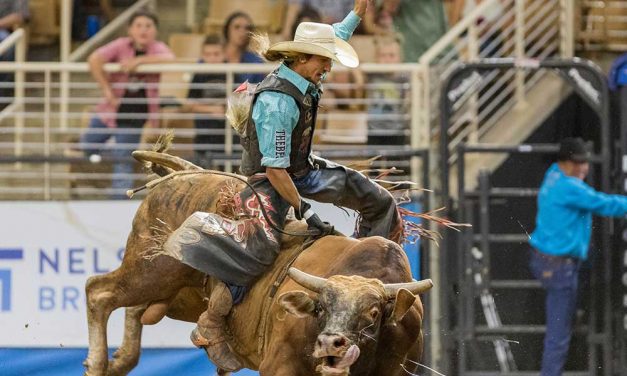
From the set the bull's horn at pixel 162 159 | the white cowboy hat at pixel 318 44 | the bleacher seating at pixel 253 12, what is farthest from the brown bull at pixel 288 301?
the bleacher seating at pixel 253 12

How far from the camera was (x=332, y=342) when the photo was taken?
6.33m

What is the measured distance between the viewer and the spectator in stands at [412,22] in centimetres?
1262

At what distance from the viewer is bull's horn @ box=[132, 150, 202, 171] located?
332 inches

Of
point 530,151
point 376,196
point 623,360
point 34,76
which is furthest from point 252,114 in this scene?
point 34,76

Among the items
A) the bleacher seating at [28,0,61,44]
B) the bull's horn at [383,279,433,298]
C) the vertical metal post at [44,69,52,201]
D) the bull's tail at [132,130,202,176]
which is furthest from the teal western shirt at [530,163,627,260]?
the bleacher seating at [28,0,61,44]

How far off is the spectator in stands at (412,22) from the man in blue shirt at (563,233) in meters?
2.29

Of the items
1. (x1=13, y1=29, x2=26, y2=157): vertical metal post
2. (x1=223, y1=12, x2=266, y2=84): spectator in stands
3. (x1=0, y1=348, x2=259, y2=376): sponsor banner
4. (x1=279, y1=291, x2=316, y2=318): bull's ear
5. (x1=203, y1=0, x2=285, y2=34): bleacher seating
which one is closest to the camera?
(x1=279, y1=291, x2=316, y2=318): bull's ear

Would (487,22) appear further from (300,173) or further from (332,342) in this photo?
(332,342)

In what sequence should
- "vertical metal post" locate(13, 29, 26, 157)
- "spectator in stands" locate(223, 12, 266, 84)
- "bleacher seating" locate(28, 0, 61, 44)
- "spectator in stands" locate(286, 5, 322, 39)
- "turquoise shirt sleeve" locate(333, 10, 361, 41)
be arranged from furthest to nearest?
"bleacher seating" locate(28, 0, 61, 44) < "spectator in stands" locate(286, 5, 322, 39) < "spectator in stands" locate(223, 12, 266, 84) < "vertical metal post" locate(13, 29, 26, 157) < "turquoise shirt sleeve" locate(333, 10, 361, 41)

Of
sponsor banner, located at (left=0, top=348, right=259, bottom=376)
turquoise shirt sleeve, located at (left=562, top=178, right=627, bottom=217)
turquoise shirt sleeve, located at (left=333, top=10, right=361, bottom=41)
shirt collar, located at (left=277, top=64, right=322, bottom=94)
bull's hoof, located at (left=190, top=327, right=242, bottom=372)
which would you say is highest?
turquoise shirt sleeve, located at (left=333, top=10, right=361, bottom=41)

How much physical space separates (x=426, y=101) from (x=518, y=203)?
0.98 m

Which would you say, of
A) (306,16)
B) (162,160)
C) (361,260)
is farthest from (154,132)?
(361,260)

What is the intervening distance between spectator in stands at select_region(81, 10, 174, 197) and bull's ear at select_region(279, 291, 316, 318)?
4855mm

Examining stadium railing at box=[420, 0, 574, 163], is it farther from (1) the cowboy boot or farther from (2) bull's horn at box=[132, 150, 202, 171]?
(1) the cowboy boot
